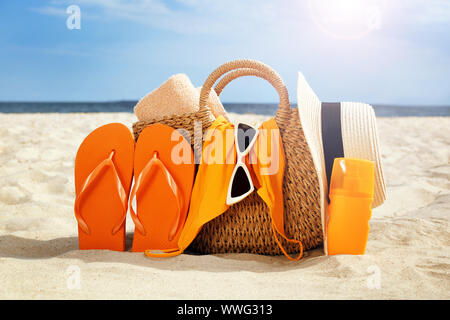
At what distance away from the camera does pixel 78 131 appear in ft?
14.6

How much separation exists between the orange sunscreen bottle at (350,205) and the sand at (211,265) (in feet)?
0.23

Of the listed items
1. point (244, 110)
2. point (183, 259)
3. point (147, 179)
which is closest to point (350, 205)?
point (183, 259)

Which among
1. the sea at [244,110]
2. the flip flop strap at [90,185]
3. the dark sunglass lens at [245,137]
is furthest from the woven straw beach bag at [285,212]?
the sea at [244,110]

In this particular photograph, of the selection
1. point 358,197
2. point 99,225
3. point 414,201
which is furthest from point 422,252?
point 99,225

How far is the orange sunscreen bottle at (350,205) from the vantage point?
4.42 ft

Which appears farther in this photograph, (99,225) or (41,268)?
(99,225)

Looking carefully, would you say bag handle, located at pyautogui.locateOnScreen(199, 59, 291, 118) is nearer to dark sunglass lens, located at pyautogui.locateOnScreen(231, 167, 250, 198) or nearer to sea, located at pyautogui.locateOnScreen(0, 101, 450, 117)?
dark sunglass lens, located at pyautogui.locateOnScreen(231, 167, 250, 198)

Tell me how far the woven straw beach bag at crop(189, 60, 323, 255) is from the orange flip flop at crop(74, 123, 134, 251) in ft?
1.18

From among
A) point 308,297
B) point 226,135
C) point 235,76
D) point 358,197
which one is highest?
point 235,76

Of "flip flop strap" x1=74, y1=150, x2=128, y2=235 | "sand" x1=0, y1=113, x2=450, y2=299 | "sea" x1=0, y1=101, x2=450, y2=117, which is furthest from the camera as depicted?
"sea" x1=0, y1=101, x2=450, y2=117

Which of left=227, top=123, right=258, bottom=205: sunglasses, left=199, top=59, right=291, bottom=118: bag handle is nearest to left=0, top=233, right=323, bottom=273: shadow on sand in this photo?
left=227, top=123, right=258, bottom=205: sunglasses

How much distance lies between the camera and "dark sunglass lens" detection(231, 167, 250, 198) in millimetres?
1568
